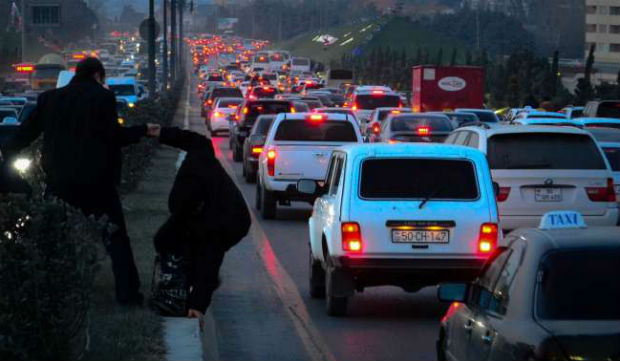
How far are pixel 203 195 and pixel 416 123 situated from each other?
24.0 meters

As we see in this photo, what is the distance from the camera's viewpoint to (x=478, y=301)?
803 centimetres

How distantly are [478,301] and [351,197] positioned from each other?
196 inches

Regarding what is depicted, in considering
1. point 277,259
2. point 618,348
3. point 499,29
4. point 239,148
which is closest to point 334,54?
point 499,29

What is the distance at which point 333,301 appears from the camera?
13203 millimetres

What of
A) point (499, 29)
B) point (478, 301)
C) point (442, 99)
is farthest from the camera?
point (499, 29)

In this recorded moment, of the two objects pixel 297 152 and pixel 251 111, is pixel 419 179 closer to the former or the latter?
pixel 297 152

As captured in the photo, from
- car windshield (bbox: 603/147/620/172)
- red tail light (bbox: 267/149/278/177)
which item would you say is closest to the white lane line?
red tail light (bbox: 267/149/278/177)

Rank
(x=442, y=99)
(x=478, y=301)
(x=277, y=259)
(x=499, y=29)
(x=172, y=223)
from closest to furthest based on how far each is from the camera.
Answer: (x=478, y=301) → (x=172, y=223) → (x=277, y=259) → (x=442, y=99) → (x=499, y=29)

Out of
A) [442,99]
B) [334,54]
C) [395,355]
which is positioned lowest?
[334,54]

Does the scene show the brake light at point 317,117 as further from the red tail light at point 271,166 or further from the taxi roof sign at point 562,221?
the taxi roof sign at point 562,221

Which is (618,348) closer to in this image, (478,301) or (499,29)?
(478,301)

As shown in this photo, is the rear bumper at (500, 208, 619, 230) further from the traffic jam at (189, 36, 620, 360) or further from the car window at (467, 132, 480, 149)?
the car window at (467, 132, 480, 149)

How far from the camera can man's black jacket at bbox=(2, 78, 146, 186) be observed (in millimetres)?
11000

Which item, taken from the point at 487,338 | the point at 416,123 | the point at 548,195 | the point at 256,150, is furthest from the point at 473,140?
the point at 416,123
